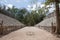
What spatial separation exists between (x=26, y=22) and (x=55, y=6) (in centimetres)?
2901

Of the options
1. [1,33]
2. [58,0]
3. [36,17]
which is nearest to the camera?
[1,33]

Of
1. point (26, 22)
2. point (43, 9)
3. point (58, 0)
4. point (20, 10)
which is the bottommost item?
point (26, 22)

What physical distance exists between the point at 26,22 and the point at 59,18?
92.4 feet

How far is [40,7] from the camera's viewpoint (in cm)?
1466

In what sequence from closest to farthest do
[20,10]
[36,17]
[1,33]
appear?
[1,33] < [36,17] < [20,10]

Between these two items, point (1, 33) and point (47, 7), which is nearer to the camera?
point (1, 33)

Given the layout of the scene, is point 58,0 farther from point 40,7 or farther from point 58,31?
point 58,31

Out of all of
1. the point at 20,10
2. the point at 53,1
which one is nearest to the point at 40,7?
the point at 53,1

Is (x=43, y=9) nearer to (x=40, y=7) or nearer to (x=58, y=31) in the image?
(x=40, y=7)

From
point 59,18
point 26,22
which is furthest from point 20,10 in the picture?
point 59,18

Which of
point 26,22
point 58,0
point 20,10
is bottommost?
point 26,22

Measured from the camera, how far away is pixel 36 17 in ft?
135

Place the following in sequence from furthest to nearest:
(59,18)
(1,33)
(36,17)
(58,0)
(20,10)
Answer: (20,10), (36,17), (59,18), (58,0), (1,33)

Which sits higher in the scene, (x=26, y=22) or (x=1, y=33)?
(x=1, y=33)
